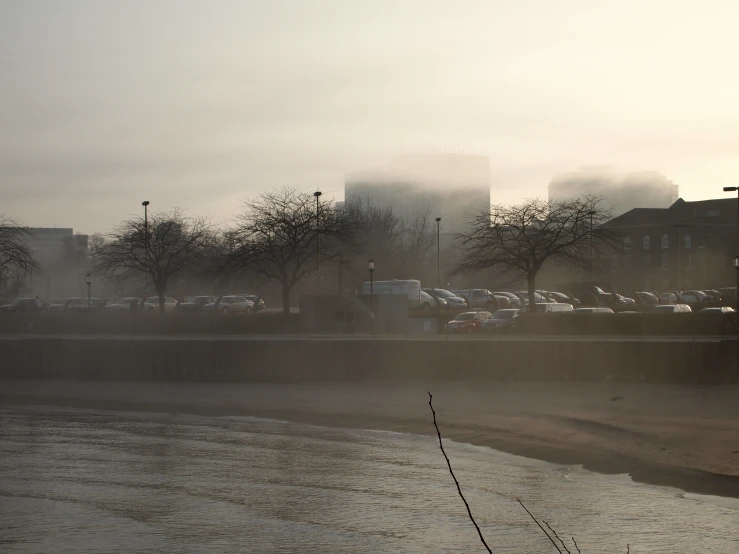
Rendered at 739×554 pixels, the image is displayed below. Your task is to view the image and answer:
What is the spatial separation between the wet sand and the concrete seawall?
3.57 feet

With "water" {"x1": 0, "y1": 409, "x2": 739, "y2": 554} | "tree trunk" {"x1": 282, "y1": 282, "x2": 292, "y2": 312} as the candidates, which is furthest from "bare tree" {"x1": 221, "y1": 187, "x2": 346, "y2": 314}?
"water" {"x1": 0, "y1": 409, "x2": 739, "y2": 554}

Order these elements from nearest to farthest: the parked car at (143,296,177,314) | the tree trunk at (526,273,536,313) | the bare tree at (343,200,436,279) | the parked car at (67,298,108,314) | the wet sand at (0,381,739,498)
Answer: the wet sand at (0,381,739,498), the tree trunk at (526,273,536,313), the parked car at (67,298,108,314), the parked car at (143,296,177,314), the bare tree at (343,200,436,279)

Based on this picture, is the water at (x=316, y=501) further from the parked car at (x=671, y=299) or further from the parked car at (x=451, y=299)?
the parked car at (x=671, y=299)

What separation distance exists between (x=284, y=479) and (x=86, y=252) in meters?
144

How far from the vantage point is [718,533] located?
41.0 feet

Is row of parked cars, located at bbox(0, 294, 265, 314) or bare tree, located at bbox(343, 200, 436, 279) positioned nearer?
row of parked cars, located at bbox(0, 294, 265, 314)

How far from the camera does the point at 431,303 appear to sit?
60.7 meters

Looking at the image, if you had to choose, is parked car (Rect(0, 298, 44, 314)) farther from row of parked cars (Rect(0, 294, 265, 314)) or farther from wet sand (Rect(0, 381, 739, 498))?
wet sand (Rect(0, 381, 739, 498))

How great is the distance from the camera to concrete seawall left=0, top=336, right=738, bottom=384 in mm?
31781

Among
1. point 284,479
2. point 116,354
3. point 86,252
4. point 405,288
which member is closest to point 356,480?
point 284,479

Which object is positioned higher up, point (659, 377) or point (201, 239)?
point (201, 239)

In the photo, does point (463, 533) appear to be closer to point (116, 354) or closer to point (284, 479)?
point (284, 479)

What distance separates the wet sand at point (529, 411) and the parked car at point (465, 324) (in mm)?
15510

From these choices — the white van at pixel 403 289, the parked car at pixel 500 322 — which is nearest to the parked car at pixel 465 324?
the parked car at pixel 500 322
